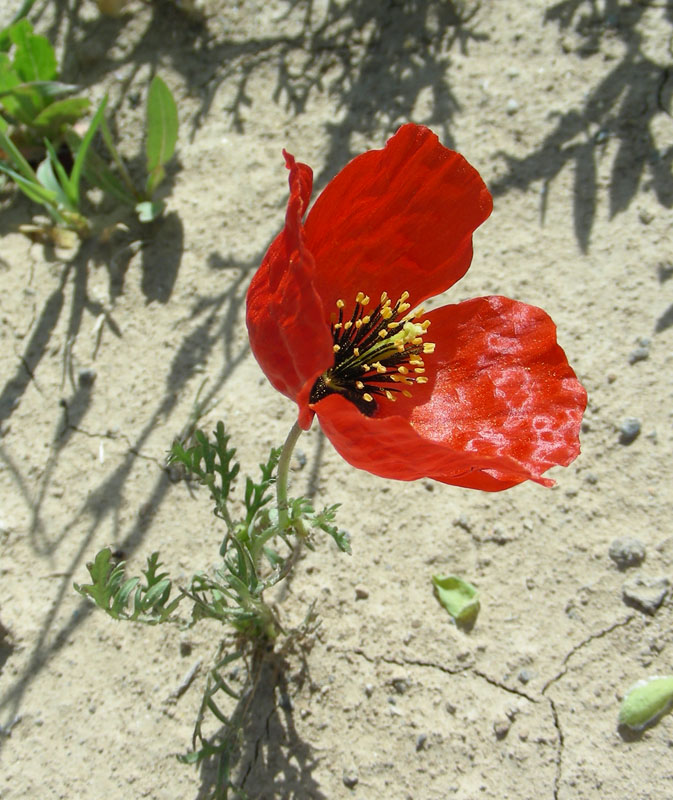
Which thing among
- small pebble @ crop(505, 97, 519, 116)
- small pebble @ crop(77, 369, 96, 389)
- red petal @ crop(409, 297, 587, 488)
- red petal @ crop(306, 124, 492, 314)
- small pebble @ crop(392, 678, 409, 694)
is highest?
small pebble @ crop(505, 97, 519, 116)

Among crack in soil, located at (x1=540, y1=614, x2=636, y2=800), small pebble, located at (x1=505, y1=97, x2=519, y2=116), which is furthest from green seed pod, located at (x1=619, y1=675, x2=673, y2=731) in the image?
small pebble, located at (x1=505, y1=97, x2=519, y2=116)

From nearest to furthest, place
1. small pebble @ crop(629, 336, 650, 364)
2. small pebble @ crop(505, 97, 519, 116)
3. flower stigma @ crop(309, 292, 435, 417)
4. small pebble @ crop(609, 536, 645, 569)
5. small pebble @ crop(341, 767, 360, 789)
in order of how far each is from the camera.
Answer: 1. flower stigma @ crop(309, 292, 435, 417)
2. small pebble @ crop(341, 767, 360, 789)
3. small pebble @ crop(609, 536, 645, 569)
4. small pebble @ crop(629, 336, 650, 364)
5. small pebble @ crop(505, 97, 519, 116)

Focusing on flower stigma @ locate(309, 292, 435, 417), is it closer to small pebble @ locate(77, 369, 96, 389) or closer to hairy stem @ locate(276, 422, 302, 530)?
hairy stem @ locate(276, 422, 302, 530)

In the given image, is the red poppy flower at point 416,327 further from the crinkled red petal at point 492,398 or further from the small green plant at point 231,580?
the small green plant at point 231,580

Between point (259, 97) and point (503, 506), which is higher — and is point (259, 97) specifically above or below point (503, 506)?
above

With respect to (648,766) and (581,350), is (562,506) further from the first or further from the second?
(648,766)

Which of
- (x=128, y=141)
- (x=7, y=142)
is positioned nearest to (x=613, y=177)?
(x=128, y=141)

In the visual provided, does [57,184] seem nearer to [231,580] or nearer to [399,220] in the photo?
[399,220]
